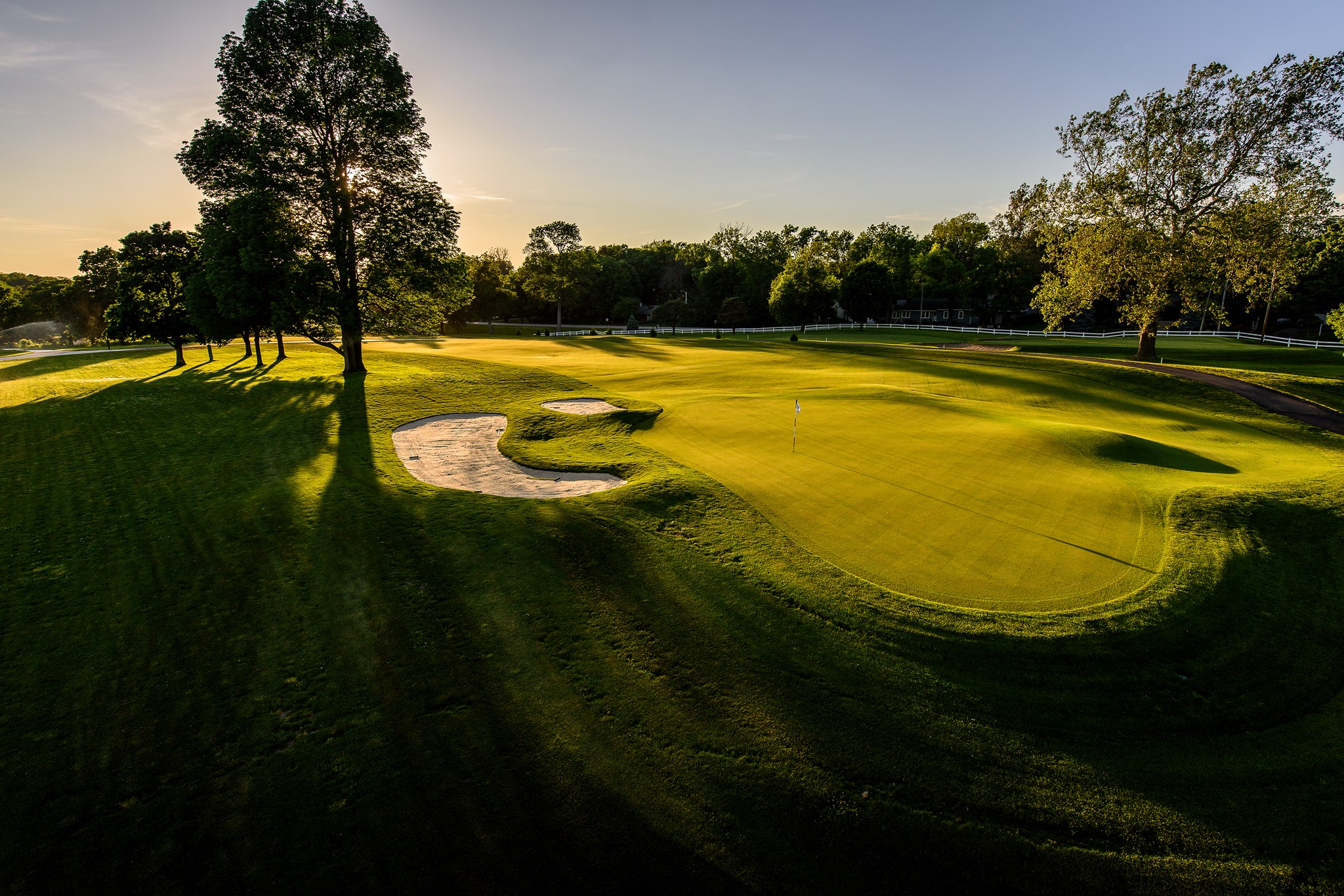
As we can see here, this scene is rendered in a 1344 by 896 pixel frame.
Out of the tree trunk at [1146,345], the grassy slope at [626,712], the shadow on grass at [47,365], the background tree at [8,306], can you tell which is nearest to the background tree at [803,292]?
the tree trunk at [1146,345]

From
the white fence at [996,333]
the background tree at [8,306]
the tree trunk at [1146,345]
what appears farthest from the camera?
the background tree at [8,306]

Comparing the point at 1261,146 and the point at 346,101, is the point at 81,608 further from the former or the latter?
the point at 1261,146

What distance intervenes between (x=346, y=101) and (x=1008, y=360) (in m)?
44.5

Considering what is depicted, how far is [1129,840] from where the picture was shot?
18.6 ft

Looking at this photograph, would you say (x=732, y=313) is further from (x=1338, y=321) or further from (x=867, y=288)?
(x=1338, y=321)

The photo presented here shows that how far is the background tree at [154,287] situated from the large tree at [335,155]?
1108 cm

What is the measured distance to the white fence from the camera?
170 ft

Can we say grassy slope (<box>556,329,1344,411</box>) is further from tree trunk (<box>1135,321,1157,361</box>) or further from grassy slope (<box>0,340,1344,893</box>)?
grassy slope (<box>0,340,1344,893</box>)

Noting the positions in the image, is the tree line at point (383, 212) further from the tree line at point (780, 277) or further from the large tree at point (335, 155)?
the tree line at point (780, 277)

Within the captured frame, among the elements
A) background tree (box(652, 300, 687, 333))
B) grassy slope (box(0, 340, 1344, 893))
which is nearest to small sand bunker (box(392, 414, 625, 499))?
grassy slope (box(0, 340, 1344, 893))

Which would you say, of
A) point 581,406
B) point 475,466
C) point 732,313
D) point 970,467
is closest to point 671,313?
point 732,313

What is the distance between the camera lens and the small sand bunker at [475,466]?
15.2m

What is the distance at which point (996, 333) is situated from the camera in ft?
230

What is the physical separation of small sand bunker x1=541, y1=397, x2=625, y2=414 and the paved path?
1192 inches
